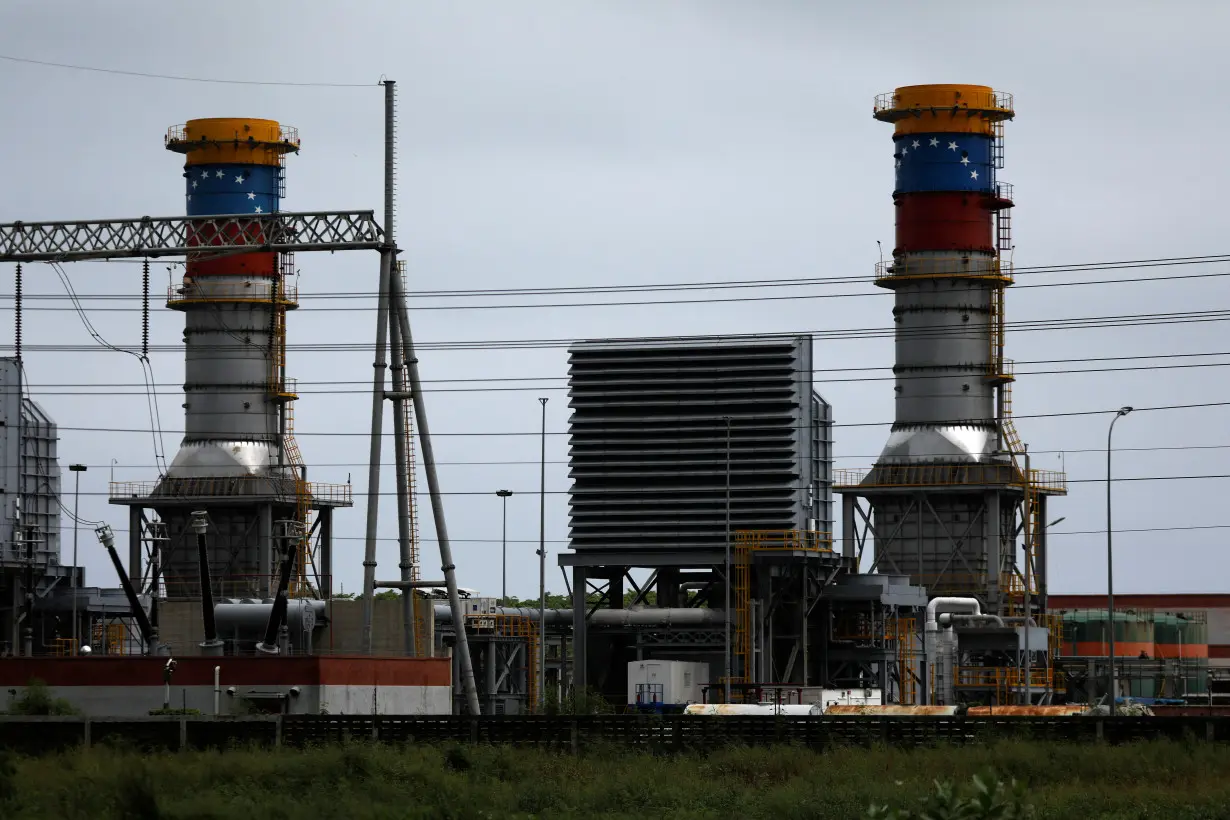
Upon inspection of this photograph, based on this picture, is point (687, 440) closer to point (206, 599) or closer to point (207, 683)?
point (206, 599)

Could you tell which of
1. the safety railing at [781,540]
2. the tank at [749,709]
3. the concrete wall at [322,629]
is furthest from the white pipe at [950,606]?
the concrete wall at [322,629]

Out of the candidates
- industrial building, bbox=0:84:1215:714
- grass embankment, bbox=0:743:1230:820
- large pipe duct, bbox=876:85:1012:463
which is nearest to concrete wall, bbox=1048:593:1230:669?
industrial building, bbox=0:84:1215:714

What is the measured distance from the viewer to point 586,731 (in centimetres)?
5709

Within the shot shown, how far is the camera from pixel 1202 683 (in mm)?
119938

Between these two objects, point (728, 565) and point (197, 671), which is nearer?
point (197, 671)

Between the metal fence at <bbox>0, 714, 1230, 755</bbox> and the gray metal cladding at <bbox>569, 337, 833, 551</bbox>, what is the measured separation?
34.2m

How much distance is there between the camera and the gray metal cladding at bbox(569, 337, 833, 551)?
9200cm

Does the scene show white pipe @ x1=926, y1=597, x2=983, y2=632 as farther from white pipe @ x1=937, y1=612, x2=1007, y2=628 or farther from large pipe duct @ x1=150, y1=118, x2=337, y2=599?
large pipe duct @ x1=150, y1=118, x2=337, y2=599

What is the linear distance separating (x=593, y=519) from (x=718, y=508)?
5371mm

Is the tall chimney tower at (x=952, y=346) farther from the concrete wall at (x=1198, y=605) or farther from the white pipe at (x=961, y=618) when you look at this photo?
the concrete wall at (x=1198, y=605)

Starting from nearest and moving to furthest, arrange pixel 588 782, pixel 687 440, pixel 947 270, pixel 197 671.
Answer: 1. pixel 588 782
2. pixel 197 671
3. pixel 687 440
4. pixel 947 270

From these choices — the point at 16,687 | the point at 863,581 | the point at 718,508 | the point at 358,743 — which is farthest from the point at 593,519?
the point at 358,743

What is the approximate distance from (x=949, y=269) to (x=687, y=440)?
1649 cm

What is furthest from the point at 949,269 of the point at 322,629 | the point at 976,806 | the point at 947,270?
the point at 976,806
